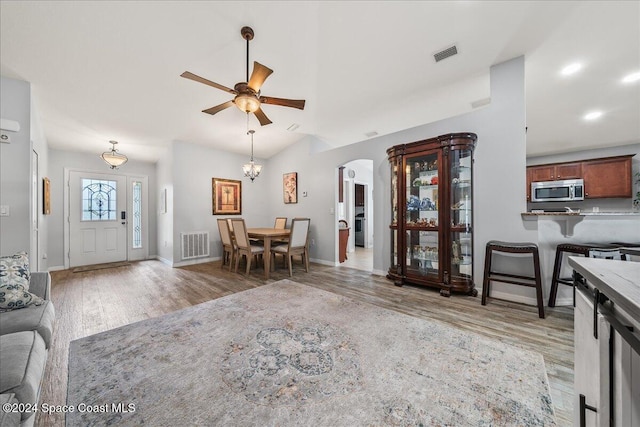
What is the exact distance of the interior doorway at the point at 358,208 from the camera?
21.8 feet

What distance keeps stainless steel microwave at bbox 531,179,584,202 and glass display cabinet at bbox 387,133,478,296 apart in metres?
3.27

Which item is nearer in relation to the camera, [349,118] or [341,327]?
[341,327]

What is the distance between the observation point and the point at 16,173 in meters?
2.72

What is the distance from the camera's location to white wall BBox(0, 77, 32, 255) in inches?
105

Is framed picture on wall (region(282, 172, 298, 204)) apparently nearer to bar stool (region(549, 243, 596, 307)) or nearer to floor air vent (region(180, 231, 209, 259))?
floor air vent (region(180, 231, 209, 259))

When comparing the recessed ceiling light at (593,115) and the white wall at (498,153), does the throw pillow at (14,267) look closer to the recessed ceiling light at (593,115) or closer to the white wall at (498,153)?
the white wall at (498,153)

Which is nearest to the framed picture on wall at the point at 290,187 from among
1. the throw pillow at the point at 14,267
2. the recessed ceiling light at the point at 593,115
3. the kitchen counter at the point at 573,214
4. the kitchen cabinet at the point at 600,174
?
the kitchen counter at the point at 573,214

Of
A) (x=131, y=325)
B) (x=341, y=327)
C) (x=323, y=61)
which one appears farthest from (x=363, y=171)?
(x=131, y=325)

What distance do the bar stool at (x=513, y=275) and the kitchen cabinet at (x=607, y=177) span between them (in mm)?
3401

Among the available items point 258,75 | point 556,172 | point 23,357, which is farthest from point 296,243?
point 556,172

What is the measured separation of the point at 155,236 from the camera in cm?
609

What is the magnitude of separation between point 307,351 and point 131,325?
5.93 ft

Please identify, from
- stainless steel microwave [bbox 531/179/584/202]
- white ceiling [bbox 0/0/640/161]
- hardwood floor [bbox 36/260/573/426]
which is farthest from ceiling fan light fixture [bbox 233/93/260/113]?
stainless steel microwave [bbox 531/179/584/202]

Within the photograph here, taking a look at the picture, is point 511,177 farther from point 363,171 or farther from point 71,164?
point 71,164
